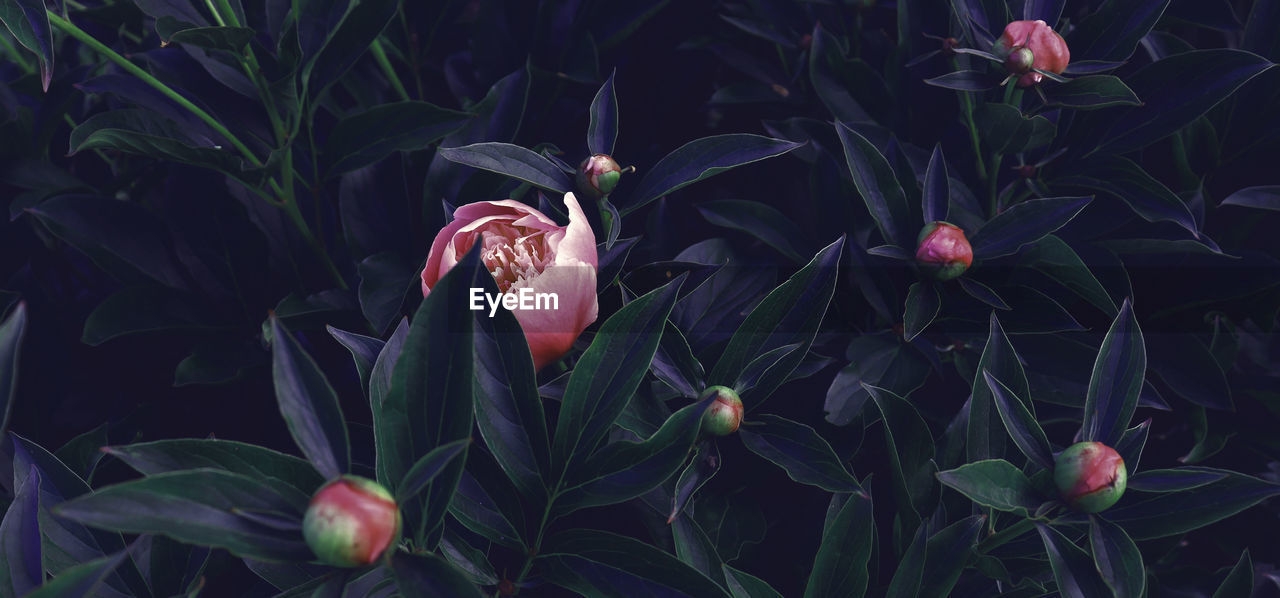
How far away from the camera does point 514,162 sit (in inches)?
28.1

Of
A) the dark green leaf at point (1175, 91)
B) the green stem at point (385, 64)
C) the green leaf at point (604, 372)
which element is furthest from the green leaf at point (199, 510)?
the dark green leaf at point (1175, 91)

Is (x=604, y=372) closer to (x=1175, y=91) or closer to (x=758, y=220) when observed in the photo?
(x=758, y=220)

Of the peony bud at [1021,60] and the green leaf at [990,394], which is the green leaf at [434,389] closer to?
the green leaf at [990,394]

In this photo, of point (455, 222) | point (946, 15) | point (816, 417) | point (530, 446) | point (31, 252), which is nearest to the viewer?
point (530, 446)

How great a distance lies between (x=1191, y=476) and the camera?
0.59 meters

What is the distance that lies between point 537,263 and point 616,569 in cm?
26

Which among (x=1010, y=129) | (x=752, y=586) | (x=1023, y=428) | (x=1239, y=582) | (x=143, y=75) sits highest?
(x=143, y=75)

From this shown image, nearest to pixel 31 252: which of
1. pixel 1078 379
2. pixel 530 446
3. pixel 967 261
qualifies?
pixel 530 446

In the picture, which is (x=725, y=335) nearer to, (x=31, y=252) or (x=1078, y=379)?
(x=1078, y=379)

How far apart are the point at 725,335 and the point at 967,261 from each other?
216 millimetres

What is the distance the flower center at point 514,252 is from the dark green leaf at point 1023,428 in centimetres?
35

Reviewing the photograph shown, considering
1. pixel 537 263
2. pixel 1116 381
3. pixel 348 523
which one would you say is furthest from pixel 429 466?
pixel 1116 381

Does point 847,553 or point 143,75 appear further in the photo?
point 143,75

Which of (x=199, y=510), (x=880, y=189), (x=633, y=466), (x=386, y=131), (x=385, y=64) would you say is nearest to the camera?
(x=199, y=510)
